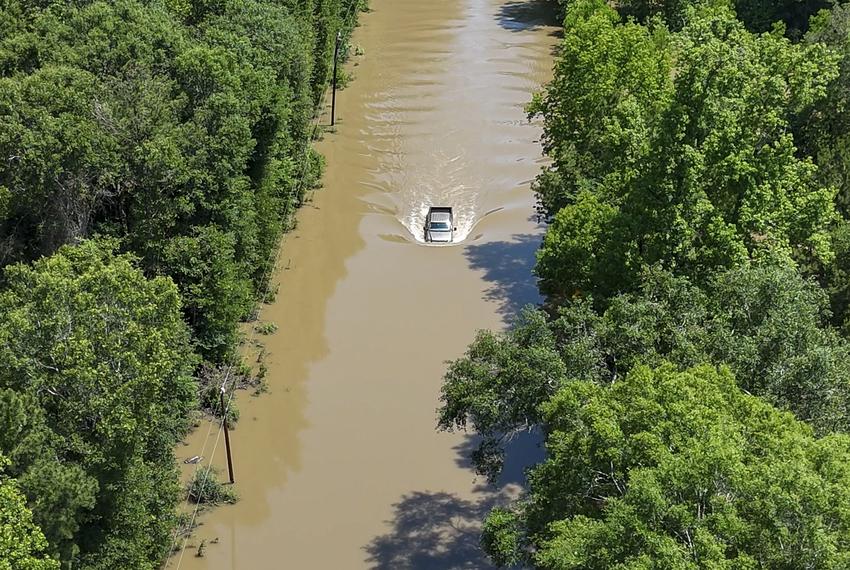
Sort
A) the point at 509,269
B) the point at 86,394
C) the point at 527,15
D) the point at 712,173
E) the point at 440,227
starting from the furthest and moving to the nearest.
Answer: the point at 527,15
the point at 440,227
the point at 509,269
the point at 712,173
the point at 86,394

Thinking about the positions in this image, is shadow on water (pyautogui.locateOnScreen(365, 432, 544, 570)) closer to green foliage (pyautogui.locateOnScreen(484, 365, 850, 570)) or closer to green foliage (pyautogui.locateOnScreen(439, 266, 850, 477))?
green foliage (pyautogui.locateOnScreen(439, 266, 850, 477))

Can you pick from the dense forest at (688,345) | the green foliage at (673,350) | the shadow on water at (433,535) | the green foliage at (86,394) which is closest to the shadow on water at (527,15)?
the dense forest at (688,345)

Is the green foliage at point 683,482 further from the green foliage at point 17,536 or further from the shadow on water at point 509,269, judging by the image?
the shadow on water at point 509,269

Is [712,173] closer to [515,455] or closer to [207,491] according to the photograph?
[515,455]

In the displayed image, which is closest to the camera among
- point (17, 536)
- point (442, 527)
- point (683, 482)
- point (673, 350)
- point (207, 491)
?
point (683, 482)

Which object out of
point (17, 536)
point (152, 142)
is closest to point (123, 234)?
point (152, 142)
